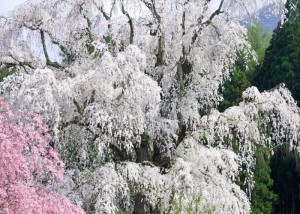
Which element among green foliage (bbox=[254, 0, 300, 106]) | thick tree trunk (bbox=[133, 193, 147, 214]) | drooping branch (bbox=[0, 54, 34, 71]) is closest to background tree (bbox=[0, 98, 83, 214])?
thick tree trunk (bbox=[133, 193, 147, 214])

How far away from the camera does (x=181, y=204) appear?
8242mm

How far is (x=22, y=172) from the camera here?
244 inches

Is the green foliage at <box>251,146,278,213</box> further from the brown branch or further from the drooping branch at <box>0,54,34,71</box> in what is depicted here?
the brown branch

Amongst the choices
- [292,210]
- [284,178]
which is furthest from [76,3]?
[292,210]

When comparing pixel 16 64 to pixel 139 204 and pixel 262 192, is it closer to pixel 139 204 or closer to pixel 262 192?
pixel 139 204

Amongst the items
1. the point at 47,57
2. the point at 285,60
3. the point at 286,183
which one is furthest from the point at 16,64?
the point at 285,60

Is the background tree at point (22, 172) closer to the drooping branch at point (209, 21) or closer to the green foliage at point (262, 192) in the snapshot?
the drooping branch at point (209, 21)

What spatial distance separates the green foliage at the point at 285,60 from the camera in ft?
64.5

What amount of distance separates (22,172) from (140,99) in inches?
86.3

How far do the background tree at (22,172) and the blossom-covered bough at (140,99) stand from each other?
774 millimetres

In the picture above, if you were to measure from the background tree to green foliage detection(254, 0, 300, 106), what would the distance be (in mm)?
14011

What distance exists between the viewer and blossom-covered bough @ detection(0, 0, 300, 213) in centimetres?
785

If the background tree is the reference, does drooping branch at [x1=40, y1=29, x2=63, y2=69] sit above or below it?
above

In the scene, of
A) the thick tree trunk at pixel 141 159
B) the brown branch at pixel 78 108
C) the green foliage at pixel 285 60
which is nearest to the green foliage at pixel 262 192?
the green foliage at pixel 285 60
